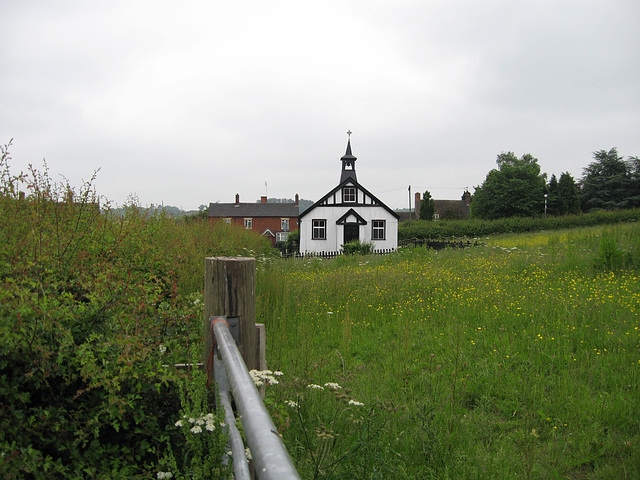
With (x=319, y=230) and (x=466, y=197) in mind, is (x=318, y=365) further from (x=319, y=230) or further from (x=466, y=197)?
(x=466, y=197)

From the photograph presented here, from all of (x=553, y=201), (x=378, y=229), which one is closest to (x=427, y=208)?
(x=553, y=201)

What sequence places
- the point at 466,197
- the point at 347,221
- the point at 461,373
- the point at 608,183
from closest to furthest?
the point at 461,373, the point at 347,221, the point at 608,183, the point at 466,197

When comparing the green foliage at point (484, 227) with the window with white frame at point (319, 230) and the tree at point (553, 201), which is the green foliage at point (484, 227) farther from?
the tree at point (553, 201)

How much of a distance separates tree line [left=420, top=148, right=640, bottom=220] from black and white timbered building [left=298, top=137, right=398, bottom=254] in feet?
93.2

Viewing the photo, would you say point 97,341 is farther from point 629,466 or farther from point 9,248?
point 629,466

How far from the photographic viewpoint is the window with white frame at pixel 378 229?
30609 millimetres

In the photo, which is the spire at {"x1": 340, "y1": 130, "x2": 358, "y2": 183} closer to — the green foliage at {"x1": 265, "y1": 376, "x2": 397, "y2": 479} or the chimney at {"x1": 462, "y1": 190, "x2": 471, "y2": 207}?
the green foliage at {"x1": 265, "y1": 376, "x2": 397, "y2": 479}

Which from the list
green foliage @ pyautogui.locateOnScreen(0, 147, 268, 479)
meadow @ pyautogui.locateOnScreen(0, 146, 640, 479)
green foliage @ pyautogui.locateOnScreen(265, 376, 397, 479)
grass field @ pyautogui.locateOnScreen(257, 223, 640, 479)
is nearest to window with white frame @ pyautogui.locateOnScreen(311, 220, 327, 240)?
grass field @ pyautogui.locateOnScreen(257, 223, 640, 479)

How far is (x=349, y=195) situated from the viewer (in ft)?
101

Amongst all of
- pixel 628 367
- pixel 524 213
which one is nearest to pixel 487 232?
pixel 524 213

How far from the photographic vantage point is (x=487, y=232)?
36250mm

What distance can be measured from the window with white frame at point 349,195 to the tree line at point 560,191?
29.2 meters

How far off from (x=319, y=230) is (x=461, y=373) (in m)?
26.4

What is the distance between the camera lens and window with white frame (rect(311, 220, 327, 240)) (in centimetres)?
3040
